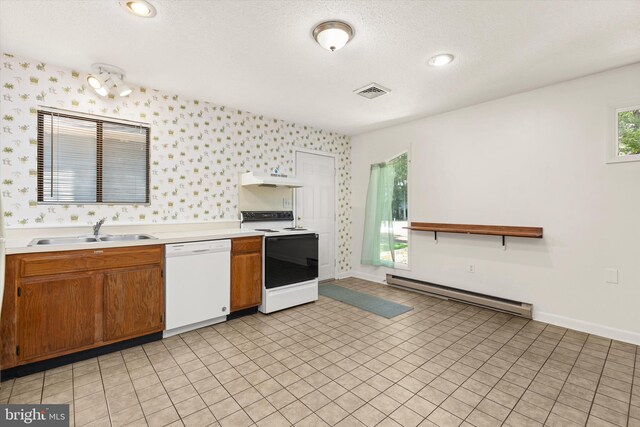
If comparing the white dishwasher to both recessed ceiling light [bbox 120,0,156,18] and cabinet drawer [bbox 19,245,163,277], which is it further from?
recessed ceiling light [bbox 120,0,156,18]

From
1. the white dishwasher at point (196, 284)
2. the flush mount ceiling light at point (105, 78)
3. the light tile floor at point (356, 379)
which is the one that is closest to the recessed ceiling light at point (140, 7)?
the flush mount ceiling light at point (105, 78)

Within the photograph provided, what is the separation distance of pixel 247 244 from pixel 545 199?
3.37 metres

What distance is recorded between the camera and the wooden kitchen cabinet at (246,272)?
329 cm

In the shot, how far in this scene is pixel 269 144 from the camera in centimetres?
428

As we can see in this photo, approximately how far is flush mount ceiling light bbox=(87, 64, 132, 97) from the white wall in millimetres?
3752

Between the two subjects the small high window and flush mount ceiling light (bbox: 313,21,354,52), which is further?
the small high window

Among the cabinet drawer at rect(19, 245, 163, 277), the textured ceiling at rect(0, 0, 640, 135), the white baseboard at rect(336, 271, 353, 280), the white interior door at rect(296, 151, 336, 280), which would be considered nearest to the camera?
the textured ceiling at rect(0, 0, 640, 135)

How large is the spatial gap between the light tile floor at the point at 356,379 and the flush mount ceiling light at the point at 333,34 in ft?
8.22

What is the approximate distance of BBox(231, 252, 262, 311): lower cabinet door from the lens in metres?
3.29

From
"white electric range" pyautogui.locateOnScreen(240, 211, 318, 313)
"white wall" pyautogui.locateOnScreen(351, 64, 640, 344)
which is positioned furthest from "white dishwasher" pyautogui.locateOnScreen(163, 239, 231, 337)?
"white wall" pyautogui.locateOnScreen(351, 64, 640, 344)

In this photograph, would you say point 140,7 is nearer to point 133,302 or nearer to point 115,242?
→ point 115,242

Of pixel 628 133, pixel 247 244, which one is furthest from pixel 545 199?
pixel 247 244

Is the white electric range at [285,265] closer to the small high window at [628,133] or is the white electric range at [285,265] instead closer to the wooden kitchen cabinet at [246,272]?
the wooden kitchen cabinet at [246,272]

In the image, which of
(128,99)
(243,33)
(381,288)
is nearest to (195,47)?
(243,33)
